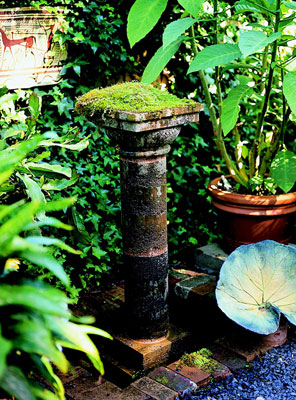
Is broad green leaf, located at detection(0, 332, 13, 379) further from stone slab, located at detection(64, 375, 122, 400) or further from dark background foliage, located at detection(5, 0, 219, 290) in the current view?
dark background foliage, located at detection(5, 0, 219, 290)

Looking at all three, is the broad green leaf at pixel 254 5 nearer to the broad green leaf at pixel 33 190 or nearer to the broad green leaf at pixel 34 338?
the broad green leaf at pixel 33 190

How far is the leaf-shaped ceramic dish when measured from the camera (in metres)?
2.67

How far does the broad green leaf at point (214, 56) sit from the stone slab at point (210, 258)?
150cm

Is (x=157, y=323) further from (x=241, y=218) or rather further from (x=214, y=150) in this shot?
(x=214, y=150)

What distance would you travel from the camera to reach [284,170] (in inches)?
126

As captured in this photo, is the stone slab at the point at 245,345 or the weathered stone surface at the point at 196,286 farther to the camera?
the weathered stone surface at the point at 196,286

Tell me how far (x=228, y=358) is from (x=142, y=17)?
1.83 meters

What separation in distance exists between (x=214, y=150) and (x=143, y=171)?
183 centimetres

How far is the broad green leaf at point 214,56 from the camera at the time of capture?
101 inches

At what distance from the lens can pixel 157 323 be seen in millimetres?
2639

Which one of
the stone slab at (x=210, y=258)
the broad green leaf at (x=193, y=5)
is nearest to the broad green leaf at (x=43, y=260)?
the broad green leaf at (x=193, y=5)

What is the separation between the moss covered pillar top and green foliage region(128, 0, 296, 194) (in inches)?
8.6

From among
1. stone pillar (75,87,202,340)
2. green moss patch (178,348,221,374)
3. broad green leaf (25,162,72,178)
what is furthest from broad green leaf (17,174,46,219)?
green moss patch (178,348,221,374)

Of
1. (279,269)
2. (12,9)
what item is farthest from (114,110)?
(279,269)
